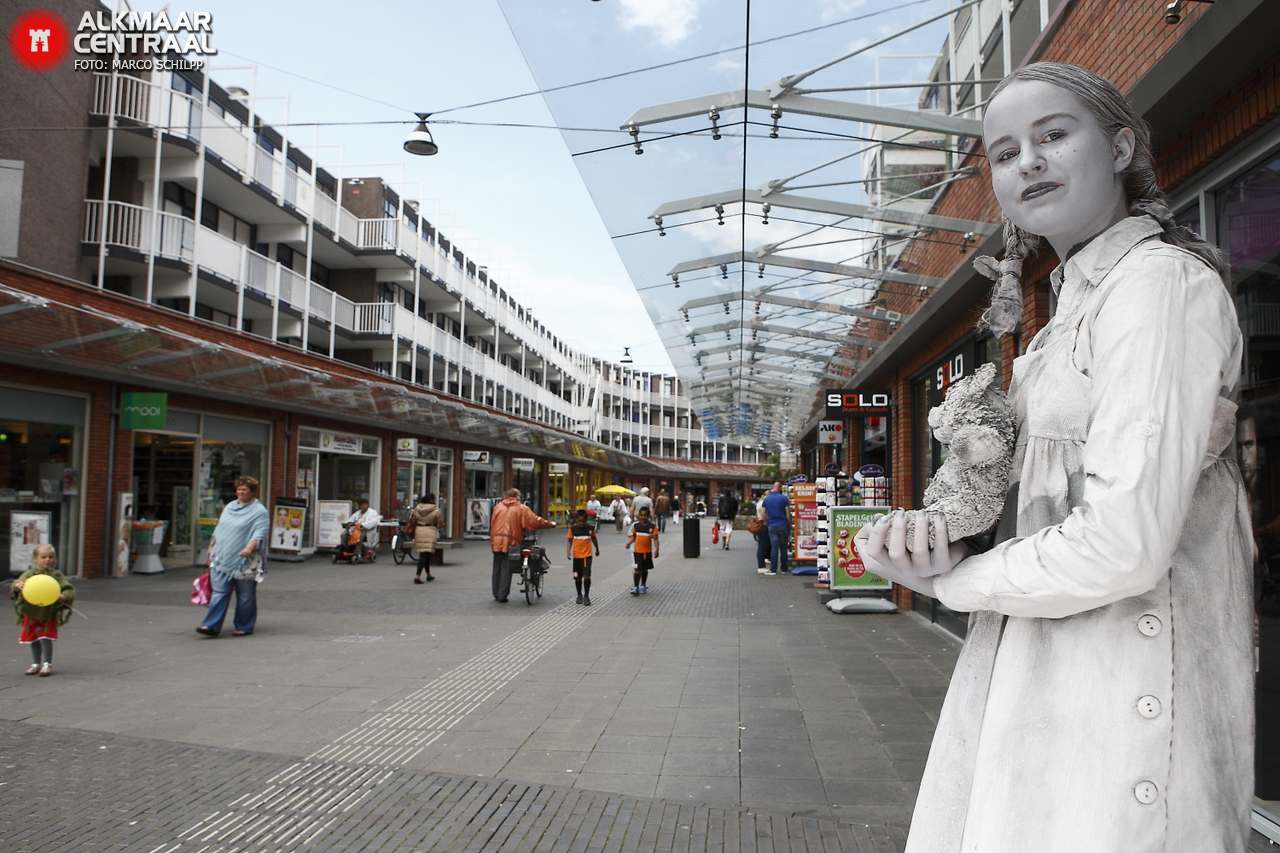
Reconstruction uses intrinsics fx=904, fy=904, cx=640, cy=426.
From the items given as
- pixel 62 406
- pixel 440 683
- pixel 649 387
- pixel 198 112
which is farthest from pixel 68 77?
pixel 649 387

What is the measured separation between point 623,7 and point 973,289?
14.8ft

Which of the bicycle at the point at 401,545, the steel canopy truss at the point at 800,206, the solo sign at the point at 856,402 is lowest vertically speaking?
the bicycle at the point at 401,545

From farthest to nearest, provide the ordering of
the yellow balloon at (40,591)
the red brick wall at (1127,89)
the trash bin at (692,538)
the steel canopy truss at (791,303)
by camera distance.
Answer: the trash bin at (692,538) → the steel canopy truss at (791,303) → the yellow balloon at (40,591) → the red brick wall at (1127,89)

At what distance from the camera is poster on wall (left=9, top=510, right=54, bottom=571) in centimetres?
1388

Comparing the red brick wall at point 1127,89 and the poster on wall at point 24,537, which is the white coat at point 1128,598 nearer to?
the red brick wall at point 1127,89

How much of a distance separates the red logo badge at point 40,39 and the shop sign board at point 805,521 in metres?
16.2

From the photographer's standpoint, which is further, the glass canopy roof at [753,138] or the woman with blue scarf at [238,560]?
the woman with blue scarf at [238,560]

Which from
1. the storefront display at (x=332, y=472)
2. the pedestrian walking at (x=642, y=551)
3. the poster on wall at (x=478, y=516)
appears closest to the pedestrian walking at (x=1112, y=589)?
the pedestrian walking at (x=642, y=551)

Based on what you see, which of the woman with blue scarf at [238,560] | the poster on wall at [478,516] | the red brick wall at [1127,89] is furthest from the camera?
the poster on wall at [478,516]

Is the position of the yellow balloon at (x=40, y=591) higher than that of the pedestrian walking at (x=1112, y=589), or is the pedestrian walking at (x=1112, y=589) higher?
the pedestrian walking at (x=1112, y=589)

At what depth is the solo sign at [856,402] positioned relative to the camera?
44.6ft

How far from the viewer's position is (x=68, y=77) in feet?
54.6

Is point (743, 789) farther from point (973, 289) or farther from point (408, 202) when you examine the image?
point (408, 202)

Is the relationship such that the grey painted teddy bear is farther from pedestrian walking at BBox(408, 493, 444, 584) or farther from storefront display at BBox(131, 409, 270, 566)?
storefront display at BBox(131, 409, 270, 566)
